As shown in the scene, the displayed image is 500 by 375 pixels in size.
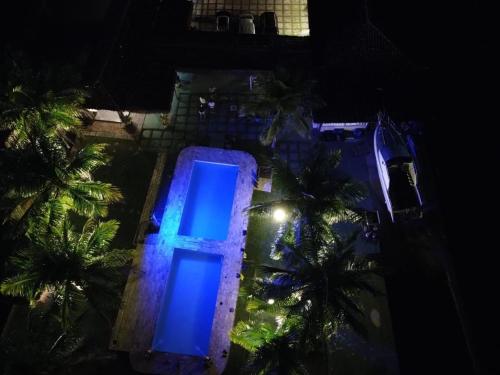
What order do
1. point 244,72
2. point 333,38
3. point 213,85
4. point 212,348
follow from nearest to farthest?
point 212,348, point 333,38, point 244,72, point 213,85

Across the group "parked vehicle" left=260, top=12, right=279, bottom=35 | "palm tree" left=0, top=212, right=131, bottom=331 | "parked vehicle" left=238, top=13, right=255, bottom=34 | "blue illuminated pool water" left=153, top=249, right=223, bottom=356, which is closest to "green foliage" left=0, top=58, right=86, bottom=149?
"palm tree" left=0, top=212, right=131, bottom=331

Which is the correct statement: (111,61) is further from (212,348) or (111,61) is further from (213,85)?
(212,348)

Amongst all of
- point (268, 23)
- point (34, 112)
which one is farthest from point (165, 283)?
point (268, 23)

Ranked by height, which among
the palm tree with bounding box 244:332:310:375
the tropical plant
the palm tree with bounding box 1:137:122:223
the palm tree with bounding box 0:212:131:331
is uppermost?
the tropical plant

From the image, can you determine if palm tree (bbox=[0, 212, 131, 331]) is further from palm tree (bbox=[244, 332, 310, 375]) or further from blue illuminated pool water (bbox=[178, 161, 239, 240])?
palm tree (bbox=[244, 332, 310, 375])

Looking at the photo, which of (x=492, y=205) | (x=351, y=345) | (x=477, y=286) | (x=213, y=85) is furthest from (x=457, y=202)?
(x=213, y=85)

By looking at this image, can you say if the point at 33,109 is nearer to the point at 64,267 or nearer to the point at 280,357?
the point at 64,267
